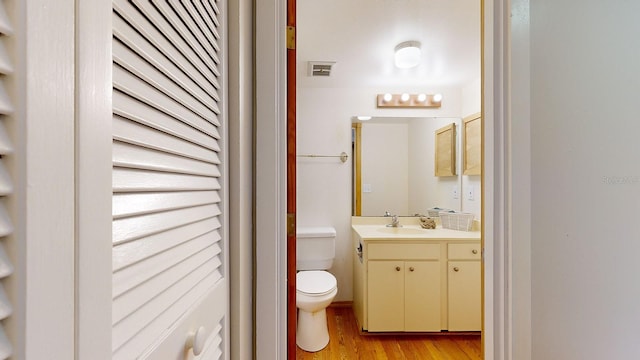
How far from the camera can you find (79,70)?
29cm

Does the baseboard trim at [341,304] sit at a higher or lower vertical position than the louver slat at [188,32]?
lower

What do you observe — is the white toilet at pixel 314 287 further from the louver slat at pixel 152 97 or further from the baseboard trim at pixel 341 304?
the louver slat at pixel 152 97

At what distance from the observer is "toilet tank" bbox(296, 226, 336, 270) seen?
2.57 metres

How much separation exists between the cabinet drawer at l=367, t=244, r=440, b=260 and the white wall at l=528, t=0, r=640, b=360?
1.21 metres

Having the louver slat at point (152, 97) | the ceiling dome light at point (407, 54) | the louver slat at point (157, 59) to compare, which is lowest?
the louver slat at point (152, 97)

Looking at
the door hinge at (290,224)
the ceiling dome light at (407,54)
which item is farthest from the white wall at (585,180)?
the ceiling dome light at (407,54)

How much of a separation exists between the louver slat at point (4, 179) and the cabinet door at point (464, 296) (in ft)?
7.96

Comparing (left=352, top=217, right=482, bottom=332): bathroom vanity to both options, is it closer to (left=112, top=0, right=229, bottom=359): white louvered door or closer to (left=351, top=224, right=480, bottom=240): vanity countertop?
(left=351, top=224, right=480, bottom=240): vanity countertop

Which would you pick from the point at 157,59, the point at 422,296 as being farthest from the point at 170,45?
the point at 422,296

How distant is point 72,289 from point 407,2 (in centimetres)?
178

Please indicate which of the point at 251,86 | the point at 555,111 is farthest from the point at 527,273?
the point at 251,86

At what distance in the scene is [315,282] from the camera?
2232 millimetres

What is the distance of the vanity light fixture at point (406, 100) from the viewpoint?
282cm

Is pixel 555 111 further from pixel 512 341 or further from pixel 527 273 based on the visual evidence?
pixel 512 341
